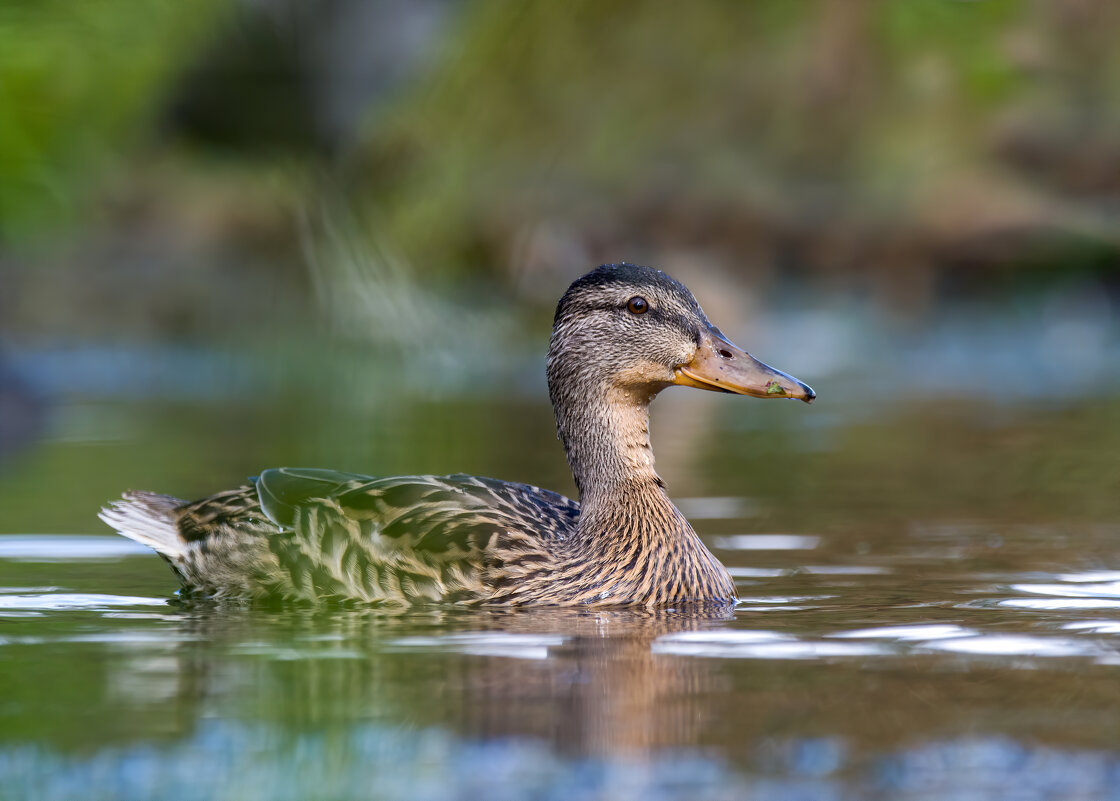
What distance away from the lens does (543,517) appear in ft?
21.9

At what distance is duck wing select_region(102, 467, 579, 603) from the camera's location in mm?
6215

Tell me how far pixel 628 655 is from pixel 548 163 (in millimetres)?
21558

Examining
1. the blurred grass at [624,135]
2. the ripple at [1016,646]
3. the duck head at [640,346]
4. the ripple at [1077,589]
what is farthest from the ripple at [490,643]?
the blurred grass at [624,135]

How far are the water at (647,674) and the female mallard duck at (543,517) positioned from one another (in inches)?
7.4

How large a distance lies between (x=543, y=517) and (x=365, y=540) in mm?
729

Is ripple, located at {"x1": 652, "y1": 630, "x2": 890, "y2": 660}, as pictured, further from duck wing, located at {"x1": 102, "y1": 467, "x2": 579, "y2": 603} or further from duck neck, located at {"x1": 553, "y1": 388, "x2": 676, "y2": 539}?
duck neck, located at {"x1": 553, "y1": 388, "x2": 676, "y2": 539}

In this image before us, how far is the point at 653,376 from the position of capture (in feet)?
22.2

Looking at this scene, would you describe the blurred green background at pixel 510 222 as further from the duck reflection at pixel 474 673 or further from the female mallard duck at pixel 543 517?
the duck reflection at pixel 474 673

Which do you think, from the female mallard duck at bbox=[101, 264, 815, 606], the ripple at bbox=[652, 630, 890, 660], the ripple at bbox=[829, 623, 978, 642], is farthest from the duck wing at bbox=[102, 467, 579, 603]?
the ripple at bbox=[829, 623, 978, 642]

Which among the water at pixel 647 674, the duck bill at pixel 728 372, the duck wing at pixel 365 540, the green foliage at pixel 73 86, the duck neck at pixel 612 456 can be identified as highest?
the green foliage at pixel 73 86

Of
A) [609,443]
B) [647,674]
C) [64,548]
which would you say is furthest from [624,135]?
[647,674]

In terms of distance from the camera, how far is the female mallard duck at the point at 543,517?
246 inches

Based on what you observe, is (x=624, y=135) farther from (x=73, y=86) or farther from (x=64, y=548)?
(x=64, y=548)

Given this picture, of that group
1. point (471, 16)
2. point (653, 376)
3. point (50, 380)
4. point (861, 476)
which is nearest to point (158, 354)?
point (50, 380)
